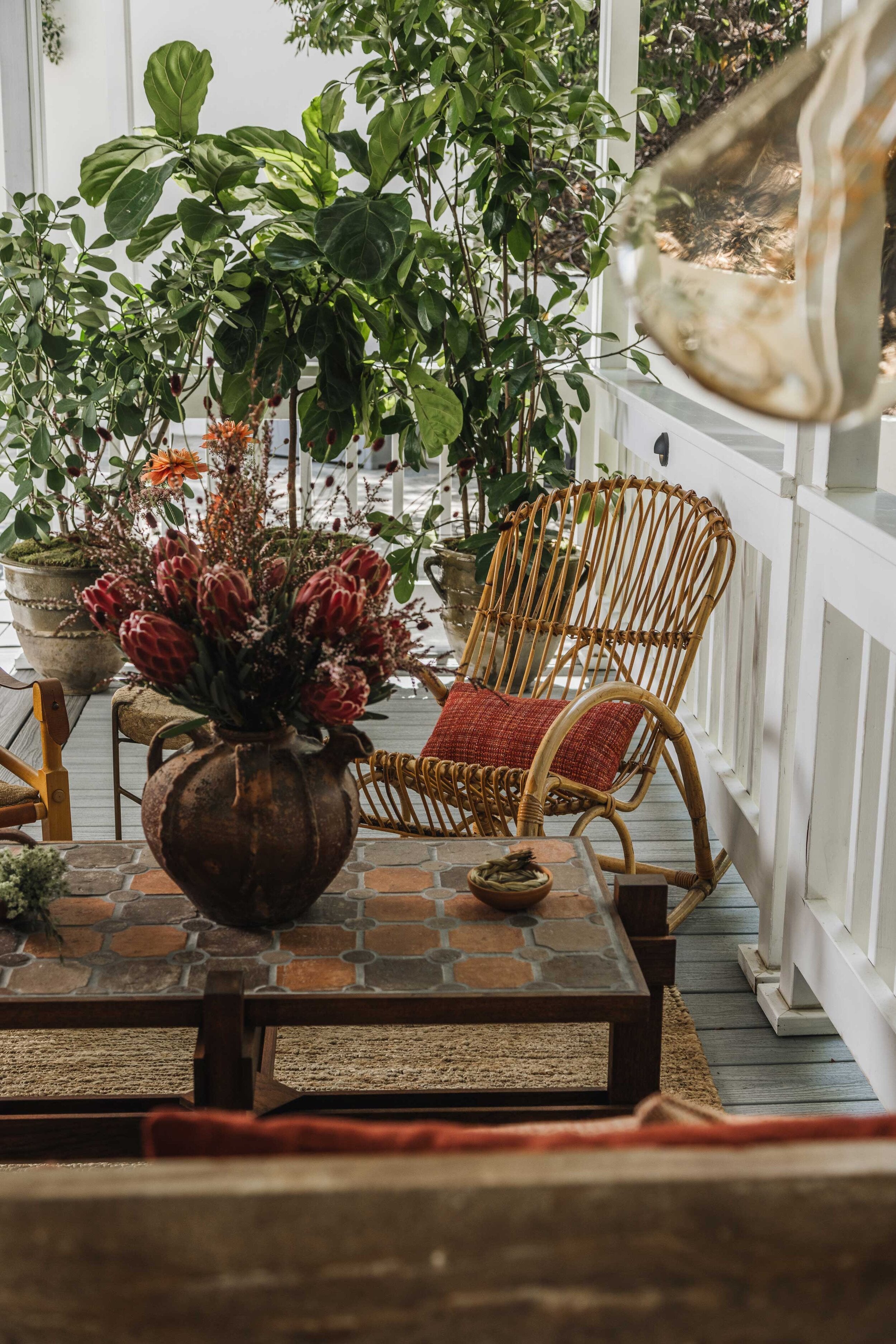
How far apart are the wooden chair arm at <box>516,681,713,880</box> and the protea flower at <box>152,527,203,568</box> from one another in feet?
2.79

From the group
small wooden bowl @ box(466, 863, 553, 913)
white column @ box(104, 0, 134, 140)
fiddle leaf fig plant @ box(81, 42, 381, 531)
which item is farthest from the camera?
white column @ box(104, 0, 134, 140)

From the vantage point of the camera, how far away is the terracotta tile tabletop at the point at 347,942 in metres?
1.56

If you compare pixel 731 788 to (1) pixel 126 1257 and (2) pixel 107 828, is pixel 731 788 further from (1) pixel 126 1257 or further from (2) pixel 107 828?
(1) pixel 126 1257

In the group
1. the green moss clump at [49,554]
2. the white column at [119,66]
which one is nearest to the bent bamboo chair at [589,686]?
the green moss clump at [49,554]

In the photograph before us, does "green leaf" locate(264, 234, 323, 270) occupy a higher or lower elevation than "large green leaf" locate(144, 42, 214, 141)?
lower

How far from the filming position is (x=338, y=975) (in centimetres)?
158

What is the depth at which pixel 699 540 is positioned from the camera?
2812mm

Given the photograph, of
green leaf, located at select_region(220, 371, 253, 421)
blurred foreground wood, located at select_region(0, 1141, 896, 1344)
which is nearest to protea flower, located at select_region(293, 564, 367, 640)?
blurred foreground wood, located at select_region(0, 1141, 896, 1344)

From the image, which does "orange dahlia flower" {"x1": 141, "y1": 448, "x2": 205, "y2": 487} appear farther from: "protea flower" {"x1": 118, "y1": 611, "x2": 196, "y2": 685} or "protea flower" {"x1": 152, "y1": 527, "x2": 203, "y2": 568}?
"protea flower" {"x1": 118, "y1": 611, "x2": 196, "y2": 685}

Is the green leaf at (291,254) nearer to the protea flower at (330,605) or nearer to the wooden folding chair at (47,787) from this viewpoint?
the wooden folding chair at (47,787)

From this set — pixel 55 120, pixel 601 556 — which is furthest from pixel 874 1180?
pixel 55 120

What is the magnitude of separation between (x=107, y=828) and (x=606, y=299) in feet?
8.31

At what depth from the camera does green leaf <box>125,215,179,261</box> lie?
3539 mm

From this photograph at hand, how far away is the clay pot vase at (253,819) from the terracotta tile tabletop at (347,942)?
0.07 meters
